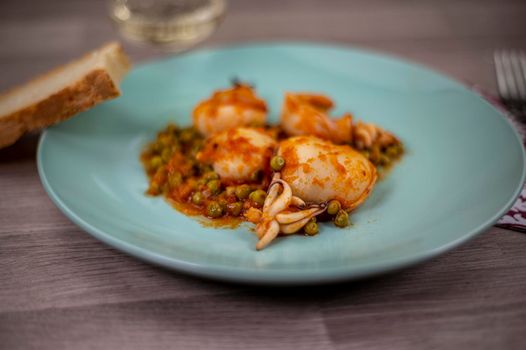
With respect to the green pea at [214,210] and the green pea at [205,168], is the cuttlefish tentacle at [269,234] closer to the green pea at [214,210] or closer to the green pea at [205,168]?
the green pea at [214,210]

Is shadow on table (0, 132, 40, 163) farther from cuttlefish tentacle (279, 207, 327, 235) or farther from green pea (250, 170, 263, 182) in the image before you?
cuttlefish tentacle (279, 207, 327, 235)

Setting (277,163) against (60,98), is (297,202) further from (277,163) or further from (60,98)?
(60,98)

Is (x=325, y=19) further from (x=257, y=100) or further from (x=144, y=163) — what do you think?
(x=144, y=163)

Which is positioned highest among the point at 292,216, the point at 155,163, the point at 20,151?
the point at 292,216

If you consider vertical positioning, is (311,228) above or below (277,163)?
below

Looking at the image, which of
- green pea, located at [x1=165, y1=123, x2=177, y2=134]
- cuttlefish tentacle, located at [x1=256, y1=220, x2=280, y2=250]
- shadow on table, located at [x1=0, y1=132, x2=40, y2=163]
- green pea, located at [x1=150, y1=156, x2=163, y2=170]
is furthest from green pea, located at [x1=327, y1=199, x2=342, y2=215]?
shadow on table, located at [x1=0, y1=132, x2=40, y2=163]

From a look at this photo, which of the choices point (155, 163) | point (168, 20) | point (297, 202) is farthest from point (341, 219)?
point (168, 20)

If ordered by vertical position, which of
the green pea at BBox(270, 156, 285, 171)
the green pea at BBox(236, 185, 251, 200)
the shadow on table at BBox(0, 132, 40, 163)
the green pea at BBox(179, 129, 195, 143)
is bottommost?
the shadow on table at BBox(0, 132, 40, 163)

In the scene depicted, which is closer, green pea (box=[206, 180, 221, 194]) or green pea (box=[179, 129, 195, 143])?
green pea (box=[206, 180, 221, 194])

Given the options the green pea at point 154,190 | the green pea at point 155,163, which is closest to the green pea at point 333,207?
the green pea at point 154,190
